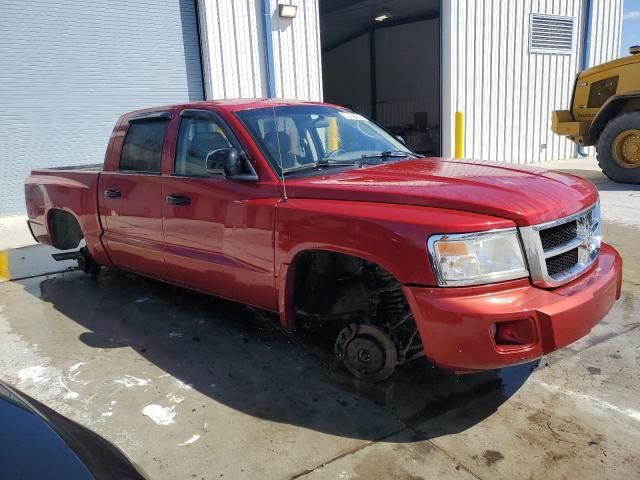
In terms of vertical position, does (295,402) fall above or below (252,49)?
below

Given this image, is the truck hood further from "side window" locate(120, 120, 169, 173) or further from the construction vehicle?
the construction vehicle

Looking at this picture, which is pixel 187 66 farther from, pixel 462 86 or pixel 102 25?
pixel 462 86

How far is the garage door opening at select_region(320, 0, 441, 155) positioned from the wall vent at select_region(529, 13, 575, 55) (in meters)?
4.40

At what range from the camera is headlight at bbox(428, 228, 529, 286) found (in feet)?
8.32

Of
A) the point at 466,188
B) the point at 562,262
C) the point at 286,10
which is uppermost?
the point at 286,10

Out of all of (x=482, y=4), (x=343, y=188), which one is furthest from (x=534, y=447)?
(x=482, y=4)

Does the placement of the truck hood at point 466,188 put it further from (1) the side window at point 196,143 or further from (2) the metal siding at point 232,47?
(2) the metal siding at point 232,47

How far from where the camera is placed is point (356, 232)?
2.80 meters

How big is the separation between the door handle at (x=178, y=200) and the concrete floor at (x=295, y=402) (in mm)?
1038

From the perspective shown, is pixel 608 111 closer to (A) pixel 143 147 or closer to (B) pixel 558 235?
(B) pixel 558 235

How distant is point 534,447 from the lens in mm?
2648

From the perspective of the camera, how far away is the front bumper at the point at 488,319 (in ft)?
8.11

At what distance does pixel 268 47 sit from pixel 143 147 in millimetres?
6495

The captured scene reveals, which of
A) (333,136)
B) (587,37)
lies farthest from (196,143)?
(587,37)
